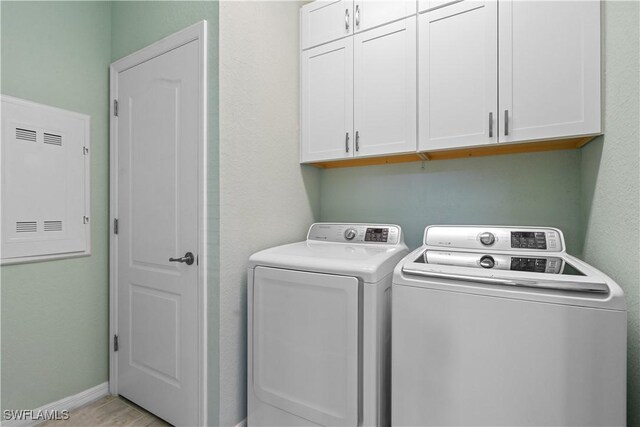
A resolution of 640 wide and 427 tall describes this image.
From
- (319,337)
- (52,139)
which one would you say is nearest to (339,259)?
(319,337)

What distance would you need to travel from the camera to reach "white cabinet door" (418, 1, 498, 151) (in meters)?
1.54

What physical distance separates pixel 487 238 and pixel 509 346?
0.64 m

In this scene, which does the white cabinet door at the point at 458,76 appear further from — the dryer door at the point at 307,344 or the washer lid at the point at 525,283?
the dryer door at the point at 307,344

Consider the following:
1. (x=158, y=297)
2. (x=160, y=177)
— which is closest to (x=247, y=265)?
(x=158, y=297)

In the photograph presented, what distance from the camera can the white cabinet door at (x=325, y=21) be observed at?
1937mm

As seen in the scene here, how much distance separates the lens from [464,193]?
1903mm

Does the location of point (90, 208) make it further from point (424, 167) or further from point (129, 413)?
point (424, 167)

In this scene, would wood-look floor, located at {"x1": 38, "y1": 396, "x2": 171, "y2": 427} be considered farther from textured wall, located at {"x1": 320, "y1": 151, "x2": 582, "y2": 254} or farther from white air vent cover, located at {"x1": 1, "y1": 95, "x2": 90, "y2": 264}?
textured wall, located at {"x1": 320, "y1": 151, "x2": 582, "y2": 254}

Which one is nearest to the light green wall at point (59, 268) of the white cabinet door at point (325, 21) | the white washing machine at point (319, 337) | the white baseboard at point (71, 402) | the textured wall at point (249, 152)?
the white baseboard at point (71, 402)

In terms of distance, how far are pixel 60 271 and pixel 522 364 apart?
2.38 meters

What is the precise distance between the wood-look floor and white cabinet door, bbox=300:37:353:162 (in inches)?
72.9

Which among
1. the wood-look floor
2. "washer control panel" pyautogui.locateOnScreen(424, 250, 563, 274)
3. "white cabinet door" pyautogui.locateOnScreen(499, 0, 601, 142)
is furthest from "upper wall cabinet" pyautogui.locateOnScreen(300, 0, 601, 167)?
the wood-look floor

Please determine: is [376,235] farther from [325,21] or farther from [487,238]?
[325,21]

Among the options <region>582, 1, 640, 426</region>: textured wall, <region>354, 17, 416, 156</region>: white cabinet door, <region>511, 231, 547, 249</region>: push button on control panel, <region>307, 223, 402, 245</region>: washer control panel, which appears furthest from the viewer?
<region>307, 223, 402, 245</region>: washer control panel
